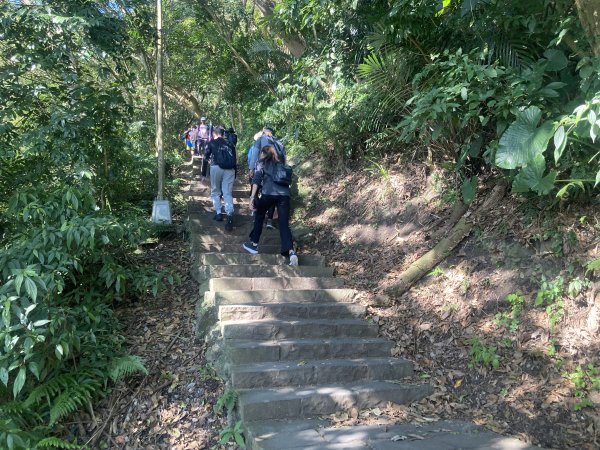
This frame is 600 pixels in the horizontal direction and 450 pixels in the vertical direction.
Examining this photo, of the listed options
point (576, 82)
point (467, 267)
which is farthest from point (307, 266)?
point (576, 82)

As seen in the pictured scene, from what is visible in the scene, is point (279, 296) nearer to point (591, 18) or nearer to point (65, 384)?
point (65, 384)

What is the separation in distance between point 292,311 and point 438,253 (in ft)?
5.78

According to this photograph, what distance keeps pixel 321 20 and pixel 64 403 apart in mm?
6619

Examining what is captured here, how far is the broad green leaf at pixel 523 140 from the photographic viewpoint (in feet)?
10.5

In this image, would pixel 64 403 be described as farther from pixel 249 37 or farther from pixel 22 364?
pixel 249 37

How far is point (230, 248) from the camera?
6301 mm

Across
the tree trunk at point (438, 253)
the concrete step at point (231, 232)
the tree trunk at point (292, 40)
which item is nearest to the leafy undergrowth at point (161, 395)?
the concrete step at point (231, 232)

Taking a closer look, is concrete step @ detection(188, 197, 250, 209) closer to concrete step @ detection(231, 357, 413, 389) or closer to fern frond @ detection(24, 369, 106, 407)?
fern frond @ detection(24, 369, 106, 407)

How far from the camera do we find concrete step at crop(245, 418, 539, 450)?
3.17 m

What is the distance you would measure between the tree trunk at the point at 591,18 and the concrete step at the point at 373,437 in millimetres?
2828

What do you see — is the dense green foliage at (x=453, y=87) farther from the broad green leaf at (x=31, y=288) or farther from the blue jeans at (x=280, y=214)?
the broad green leaf at (x=31, y=288)

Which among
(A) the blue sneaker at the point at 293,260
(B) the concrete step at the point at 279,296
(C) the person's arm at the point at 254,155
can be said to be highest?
(C) the person's arm at the point at 254,155

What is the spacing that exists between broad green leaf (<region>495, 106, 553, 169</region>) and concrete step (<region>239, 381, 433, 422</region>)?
210cm

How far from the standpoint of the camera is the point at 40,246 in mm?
3924
